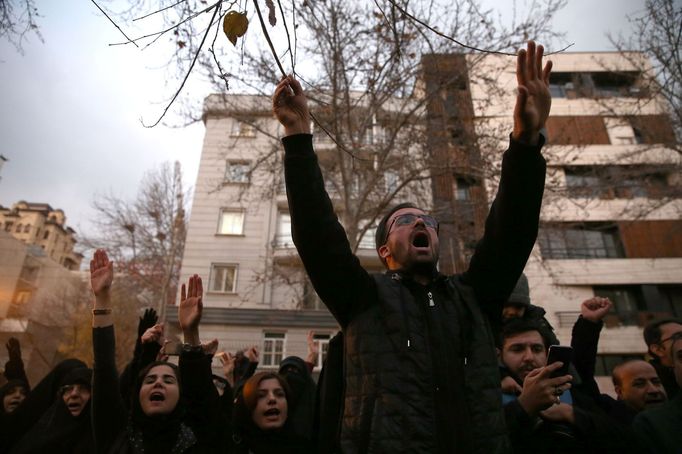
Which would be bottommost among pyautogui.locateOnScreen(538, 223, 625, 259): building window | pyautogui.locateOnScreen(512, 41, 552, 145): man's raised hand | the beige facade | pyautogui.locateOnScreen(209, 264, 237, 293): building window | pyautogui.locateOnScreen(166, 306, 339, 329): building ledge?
pyautogui.locateOnScreen(512, 41, 552, 145): man's raised hand

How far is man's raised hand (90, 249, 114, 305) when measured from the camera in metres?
2.83

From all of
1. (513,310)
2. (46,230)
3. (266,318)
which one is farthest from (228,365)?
(46,230)

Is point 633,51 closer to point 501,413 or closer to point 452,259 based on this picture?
point 452,259

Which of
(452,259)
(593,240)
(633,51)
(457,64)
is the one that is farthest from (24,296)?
(593,240)

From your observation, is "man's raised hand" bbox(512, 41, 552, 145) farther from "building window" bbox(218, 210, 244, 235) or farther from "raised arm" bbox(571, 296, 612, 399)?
"building window" bbox(218, 210, 244, 235)

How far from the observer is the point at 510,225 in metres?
1.57

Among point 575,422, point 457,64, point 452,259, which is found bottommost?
point 575,422

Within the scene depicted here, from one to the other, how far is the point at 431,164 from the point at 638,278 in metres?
13.9

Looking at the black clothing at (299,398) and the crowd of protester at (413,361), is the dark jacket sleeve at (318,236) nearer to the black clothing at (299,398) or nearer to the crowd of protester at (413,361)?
the crowd of protester at (413,361)

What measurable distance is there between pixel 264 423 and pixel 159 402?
2.54ft

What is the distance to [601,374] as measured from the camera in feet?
54.6

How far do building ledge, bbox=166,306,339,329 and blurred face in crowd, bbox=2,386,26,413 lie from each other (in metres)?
12.6

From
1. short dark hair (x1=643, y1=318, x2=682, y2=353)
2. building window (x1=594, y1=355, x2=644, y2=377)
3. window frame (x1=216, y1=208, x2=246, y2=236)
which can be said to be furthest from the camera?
window frame (x1=216, y1=208, x2=246, y2=236)

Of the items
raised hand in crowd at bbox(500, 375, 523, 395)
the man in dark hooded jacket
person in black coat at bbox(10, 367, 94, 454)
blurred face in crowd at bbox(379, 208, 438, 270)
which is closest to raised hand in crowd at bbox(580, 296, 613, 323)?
raised hand in crowd at bbox(500, 375, 523, 395)
